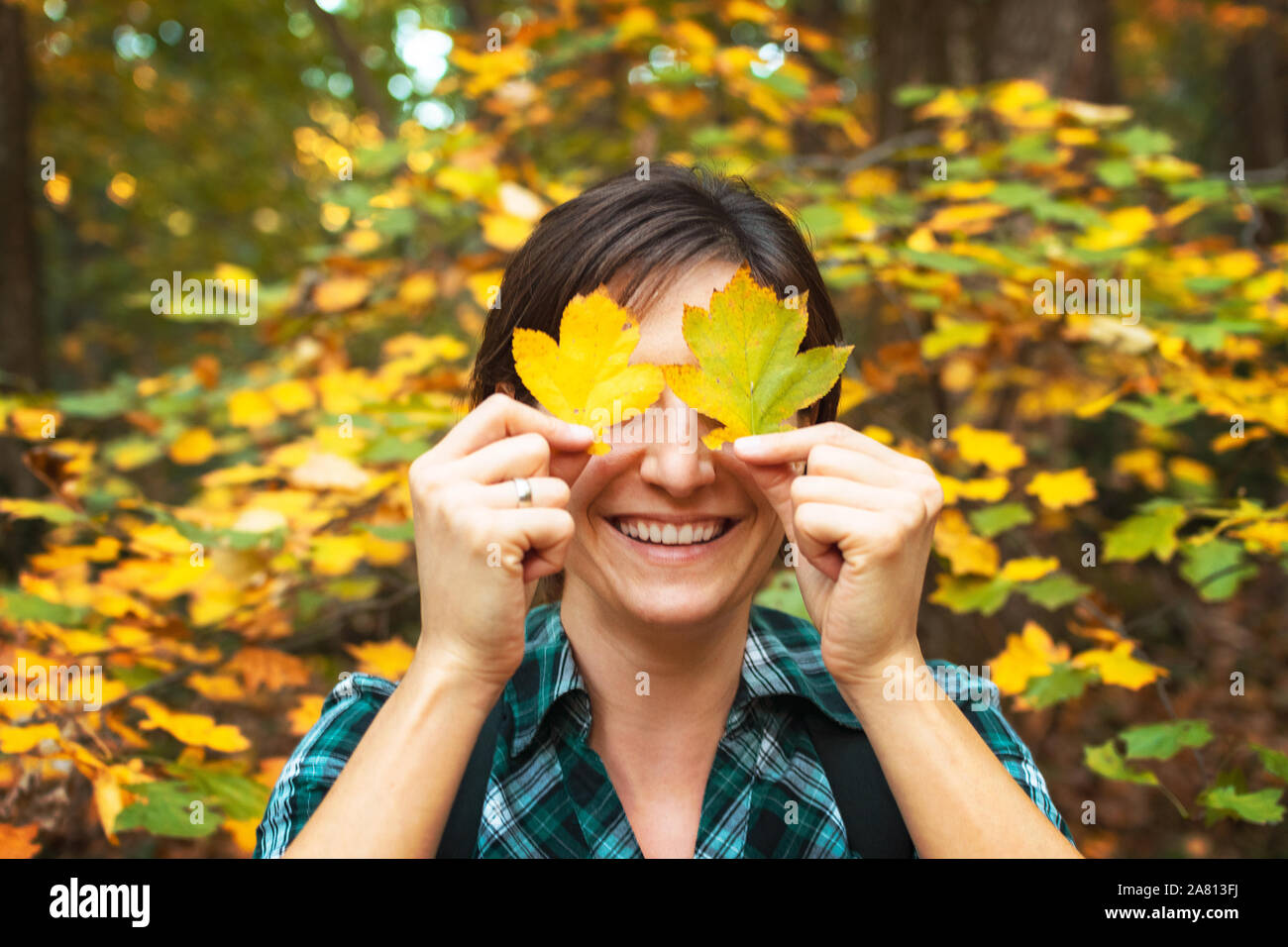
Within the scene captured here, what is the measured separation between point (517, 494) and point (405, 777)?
370mm

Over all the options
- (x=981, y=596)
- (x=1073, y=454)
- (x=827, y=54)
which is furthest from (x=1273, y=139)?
(x=981, y=596)

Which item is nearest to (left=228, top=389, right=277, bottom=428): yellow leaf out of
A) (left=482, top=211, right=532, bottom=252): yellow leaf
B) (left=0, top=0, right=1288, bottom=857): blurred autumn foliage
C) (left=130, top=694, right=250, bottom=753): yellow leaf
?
(left=0, top=0, right=1288, bottom=857): blurred autumn foliage

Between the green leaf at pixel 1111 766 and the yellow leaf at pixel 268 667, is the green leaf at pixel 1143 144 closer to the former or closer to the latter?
the green leaf at pixel 1111 766

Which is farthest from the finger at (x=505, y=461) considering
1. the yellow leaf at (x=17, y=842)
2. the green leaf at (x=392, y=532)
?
the yellow leaf at (x=17, y=842)

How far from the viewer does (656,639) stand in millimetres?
1395

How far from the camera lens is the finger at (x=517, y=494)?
3.33 ft

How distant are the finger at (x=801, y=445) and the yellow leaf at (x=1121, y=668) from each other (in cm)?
103

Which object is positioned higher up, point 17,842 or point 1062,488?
point 1062,488

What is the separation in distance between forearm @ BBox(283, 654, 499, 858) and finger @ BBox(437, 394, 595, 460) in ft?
0.92

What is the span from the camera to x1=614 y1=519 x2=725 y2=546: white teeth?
1.28 m

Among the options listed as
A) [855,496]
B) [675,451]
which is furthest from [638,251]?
[855,496]

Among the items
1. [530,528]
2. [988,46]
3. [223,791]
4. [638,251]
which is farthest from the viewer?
[988,46]

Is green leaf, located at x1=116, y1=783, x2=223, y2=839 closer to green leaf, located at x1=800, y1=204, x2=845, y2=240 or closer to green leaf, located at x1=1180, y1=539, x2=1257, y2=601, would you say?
green leaf, located at x1=800, y1=204, x2=845, y2=240

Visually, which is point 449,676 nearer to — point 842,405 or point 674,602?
point 674,602
